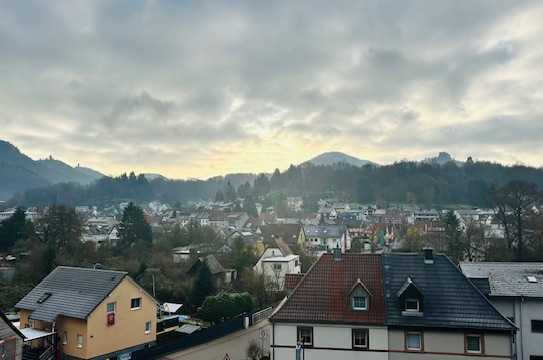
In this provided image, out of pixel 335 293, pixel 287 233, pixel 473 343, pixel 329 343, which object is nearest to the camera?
pixel 473 343

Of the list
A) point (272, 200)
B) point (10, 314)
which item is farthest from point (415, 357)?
point (272, 200)

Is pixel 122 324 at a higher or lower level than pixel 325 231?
lower

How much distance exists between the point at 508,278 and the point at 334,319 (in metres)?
11.1

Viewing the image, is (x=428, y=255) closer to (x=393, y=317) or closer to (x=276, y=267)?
(x=393, y=317)

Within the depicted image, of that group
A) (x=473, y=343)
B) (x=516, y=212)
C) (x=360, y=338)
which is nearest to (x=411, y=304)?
(x=360, y=338)

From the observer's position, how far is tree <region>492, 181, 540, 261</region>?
44188 mm

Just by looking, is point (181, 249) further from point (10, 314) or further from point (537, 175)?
point (537, 175)

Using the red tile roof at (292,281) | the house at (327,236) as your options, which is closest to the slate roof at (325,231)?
the house at (327,236)

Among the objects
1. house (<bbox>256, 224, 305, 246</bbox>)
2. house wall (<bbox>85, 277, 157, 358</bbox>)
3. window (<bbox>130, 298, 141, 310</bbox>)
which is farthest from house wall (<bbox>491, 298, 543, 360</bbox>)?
house (<bbox>256, 224, 305, 246</bbox>)

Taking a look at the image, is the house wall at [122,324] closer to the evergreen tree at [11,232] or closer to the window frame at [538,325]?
the window frame at [538,325]

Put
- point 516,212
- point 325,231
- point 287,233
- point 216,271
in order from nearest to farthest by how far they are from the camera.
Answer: point 216,271 → point 516,212 → point 287,233 → point 325,231

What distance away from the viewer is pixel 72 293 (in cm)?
2594

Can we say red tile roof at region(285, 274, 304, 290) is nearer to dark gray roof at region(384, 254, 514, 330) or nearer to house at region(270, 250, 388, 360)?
house at region(270, 250, 388, 360)

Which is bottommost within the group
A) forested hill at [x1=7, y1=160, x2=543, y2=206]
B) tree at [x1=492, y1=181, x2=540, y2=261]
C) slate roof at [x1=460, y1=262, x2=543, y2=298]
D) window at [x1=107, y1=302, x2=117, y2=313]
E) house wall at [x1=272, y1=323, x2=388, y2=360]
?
house wall at [x1=272, y1=323, x2=388, y2=360]
